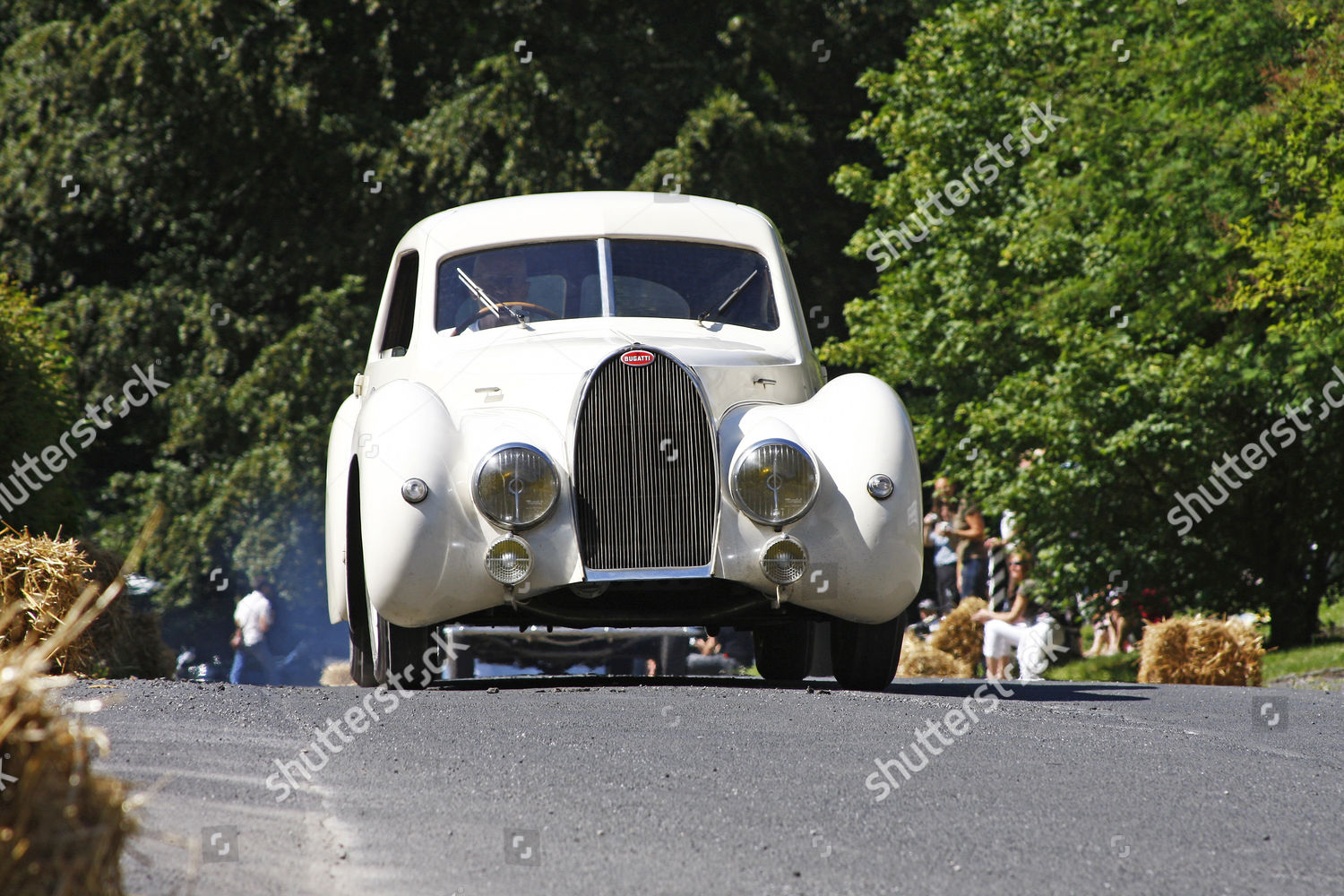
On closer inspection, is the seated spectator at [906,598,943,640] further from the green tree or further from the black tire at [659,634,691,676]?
the green tree

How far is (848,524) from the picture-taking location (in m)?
7.57

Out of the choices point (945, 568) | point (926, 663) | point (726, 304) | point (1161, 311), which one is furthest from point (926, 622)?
point (726, 304)

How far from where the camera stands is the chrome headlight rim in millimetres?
7484

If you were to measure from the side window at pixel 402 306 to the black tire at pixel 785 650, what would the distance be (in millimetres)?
2796

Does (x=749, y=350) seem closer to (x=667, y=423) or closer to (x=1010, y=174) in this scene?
(x=667, y=423)

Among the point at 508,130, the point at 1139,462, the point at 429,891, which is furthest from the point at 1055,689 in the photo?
the point at 508,130

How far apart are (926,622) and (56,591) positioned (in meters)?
12.6

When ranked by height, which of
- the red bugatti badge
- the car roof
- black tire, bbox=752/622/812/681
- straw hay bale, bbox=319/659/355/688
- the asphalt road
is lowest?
straw hay bale, bbox=319/659/355/688

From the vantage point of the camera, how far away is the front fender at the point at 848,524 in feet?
24.7

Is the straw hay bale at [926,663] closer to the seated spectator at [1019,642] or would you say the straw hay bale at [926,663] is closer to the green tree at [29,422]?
the seated spectator at [1019,642]

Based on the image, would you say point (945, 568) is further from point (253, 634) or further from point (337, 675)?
point (253, 634)

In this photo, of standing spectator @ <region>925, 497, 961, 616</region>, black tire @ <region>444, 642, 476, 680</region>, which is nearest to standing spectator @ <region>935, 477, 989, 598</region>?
standing spectator @ <region>925, 497, 961, 616</region>

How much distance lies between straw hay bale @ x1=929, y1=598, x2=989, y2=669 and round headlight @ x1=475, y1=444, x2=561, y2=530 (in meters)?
8.96

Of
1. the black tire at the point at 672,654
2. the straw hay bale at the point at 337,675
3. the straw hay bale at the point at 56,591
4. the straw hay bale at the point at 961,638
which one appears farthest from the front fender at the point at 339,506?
the straw hay bale at the point at 961,638
